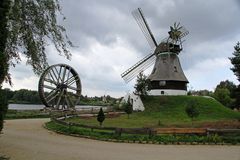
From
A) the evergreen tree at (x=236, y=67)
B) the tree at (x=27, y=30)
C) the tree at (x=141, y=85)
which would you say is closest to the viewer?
the tree at (x=27, y=30)

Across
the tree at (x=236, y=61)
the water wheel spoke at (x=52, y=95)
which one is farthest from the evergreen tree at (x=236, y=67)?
the water wheel spoke at (x=52, y=95)

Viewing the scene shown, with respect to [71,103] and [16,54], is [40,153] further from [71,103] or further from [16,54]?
[71,103]

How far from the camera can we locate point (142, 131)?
23.9 meters

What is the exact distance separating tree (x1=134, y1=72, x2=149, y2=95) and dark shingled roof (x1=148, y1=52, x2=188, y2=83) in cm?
424

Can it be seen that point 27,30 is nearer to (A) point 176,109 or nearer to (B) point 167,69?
(A) point 176,109

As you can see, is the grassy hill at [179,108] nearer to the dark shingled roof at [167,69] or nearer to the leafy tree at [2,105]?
the dark shingled roof at [167,69]

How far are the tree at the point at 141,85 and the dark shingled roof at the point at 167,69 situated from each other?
4240 mm

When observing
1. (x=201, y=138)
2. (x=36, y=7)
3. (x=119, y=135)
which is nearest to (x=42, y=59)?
(x=36, y=7)

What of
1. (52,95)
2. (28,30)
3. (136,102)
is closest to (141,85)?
(136,102)

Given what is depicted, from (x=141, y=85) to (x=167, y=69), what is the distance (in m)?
7.16

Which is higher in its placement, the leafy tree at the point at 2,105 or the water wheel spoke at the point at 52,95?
the water wheel spoke at the point at 52,95

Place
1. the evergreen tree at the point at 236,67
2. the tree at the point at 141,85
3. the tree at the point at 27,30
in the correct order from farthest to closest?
1. the tree at the point at 141,85
2. the evergreen tree at the point at 236,67
3. the tree at the point at 27,30

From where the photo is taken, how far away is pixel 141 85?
58656 millimetres

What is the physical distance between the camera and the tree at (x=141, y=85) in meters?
58.8
